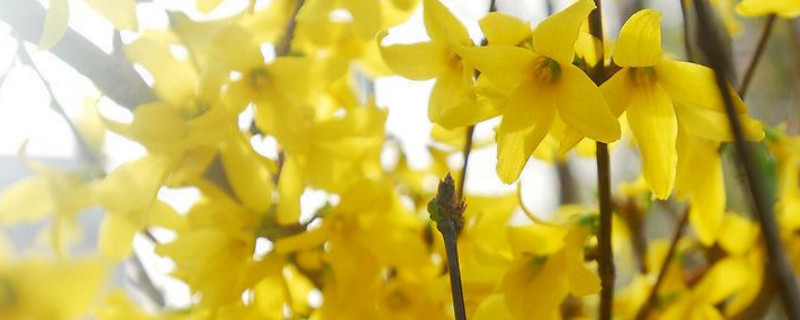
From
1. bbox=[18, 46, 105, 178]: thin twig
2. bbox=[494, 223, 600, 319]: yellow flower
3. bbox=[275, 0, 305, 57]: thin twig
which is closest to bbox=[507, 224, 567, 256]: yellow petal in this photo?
bbox=[494, 223, 600, 319]: yellow flower

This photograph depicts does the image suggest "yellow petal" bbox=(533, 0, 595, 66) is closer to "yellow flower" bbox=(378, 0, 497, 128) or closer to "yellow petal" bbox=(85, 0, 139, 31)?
"yellow flower" bbox=(378, 0, 497, 128)

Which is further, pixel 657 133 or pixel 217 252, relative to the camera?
pixel 217 252

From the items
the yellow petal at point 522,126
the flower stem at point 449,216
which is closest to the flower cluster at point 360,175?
the yellow petal at point 522,126

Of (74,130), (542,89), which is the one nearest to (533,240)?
(542,89)

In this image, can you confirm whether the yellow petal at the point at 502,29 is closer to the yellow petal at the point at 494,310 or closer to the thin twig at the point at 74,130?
the yellow petal at the point at 494,310

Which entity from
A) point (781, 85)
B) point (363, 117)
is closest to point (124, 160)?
point (363, 117)

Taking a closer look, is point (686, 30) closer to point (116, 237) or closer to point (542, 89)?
point (542, 89)

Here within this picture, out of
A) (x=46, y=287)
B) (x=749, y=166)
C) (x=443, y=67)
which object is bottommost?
(x=46, y=287)
